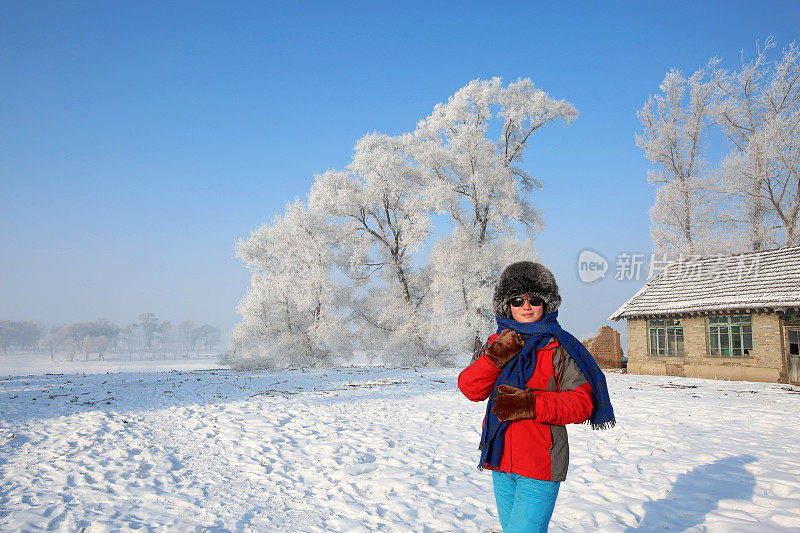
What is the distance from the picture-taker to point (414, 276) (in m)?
25.9

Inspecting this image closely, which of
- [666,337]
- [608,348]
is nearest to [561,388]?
[666,337]

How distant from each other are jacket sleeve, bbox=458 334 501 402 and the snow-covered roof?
1744cm

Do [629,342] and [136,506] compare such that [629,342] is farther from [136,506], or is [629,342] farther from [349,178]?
[136,506]

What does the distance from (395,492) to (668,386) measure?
1331 centimetres

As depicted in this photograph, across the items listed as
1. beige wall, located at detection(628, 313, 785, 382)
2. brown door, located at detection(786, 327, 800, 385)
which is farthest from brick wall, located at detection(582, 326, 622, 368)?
brown door, located at detection(786, 327, 800, 385)

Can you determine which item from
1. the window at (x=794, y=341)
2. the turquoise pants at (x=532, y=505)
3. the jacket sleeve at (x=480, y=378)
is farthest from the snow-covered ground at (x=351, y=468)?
the window at (x=794, y=341)

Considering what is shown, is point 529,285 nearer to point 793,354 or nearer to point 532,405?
point 532,405

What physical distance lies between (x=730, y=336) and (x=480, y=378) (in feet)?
61.6

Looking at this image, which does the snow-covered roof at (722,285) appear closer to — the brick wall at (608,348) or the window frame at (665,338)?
the window frame at (665,338)

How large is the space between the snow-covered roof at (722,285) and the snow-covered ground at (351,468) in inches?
266

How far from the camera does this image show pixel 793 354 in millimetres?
15414

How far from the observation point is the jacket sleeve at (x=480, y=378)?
264cm

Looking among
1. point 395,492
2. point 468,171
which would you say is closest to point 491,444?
point 395,492

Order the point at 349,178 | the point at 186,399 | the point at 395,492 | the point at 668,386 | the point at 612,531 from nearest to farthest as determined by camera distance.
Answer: the point at 612,531, the point at 395,492, the point at 186,399, the point at 668,386, the point at 349,178
